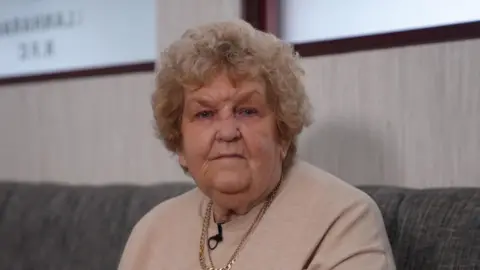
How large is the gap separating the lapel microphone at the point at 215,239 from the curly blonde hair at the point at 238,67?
0.16 meters

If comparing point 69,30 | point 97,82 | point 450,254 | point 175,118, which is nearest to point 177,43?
point 175,118

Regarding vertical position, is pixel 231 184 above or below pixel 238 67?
below

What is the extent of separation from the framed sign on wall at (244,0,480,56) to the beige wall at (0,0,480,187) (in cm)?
3

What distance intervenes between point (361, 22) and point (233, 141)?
25.5 inches

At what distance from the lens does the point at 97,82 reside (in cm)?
233

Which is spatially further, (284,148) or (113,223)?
(113,223)

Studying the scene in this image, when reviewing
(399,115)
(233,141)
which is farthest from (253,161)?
(399,115)

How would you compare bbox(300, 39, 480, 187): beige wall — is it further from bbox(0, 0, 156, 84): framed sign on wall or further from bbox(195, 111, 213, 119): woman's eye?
bbox(0, 0, 156, 84): framed sign on wall

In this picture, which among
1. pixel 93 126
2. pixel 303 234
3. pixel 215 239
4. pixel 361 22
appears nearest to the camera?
pixel 303 234

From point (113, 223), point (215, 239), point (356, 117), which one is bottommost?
point (113, 223)

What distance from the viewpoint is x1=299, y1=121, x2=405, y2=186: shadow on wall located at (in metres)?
1.70

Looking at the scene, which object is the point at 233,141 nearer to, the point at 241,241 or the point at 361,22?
the point at 241,241

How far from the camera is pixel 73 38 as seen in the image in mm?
2510

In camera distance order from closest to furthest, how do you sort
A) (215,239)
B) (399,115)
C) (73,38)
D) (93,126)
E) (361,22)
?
(215,239) < (399,115) < (361,22) < (93,126) < (73,38)
